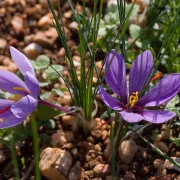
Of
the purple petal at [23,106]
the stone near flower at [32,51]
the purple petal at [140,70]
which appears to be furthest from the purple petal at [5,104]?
the stone near flower at [32,51]

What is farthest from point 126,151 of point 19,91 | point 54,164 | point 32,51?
point 32,51

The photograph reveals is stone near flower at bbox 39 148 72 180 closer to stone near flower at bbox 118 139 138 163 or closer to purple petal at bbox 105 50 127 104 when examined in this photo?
stone near flower at bbox 118 139 138 163

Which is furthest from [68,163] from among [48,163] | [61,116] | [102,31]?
[102,31]

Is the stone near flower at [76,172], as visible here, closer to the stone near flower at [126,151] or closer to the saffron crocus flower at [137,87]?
the stone near flower at [126,151]

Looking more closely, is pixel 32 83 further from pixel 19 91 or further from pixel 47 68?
pixel 47 68

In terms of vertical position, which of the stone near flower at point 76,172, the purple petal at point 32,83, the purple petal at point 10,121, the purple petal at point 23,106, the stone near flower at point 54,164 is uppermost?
the purple petal at point 32,83

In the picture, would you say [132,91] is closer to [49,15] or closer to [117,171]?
[117,171]
